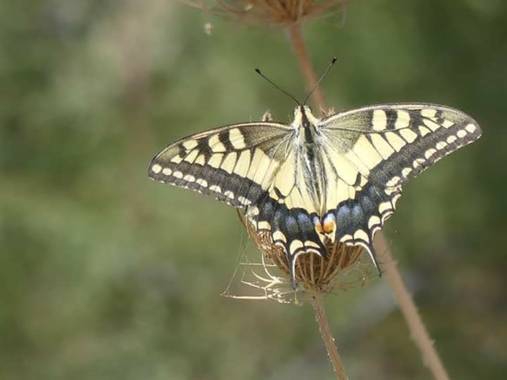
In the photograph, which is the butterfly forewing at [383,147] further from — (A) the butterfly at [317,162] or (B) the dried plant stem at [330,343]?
(B) the dried plant stem at [330,343]

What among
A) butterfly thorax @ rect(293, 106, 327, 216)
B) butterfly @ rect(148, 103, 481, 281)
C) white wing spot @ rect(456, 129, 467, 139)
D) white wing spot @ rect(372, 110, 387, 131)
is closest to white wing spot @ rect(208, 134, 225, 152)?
butterfly @ rect(148, 103, 481, 281)

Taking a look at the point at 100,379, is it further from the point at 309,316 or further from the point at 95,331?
the point at 309,316

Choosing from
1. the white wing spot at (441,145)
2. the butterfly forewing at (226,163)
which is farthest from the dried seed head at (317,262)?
the white wing spot at (441,145)

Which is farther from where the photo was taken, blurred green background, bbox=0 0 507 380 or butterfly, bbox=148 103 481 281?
blurred green background, bbox=0 0 507 380

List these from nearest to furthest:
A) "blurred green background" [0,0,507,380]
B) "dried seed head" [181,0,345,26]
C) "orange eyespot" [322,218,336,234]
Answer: "orange eyespot" [322,218,336,234]
"dried seed head" [181,0,345,26]
"blurred green background" [0,0,507,380]

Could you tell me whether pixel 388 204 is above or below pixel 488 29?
below

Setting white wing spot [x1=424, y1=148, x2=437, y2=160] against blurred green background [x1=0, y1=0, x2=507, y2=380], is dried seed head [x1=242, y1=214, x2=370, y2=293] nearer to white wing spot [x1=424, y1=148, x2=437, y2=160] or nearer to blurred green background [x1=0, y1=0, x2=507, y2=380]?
white wing spot [x1=424, y1=148, x2=437, y2=160]

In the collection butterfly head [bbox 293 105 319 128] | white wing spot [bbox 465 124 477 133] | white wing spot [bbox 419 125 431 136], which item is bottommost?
white wing spot [bbox 465 124 477 133]

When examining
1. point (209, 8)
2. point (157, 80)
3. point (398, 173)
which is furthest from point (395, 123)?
point (157, 80)
